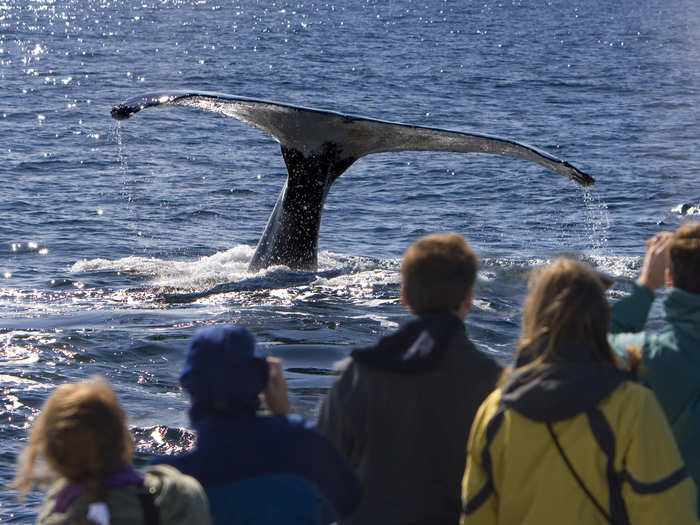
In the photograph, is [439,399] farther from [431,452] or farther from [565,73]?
[565,73]

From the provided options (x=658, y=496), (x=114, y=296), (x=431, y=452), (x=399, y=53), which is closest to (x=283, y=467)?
(x=431, y=452)

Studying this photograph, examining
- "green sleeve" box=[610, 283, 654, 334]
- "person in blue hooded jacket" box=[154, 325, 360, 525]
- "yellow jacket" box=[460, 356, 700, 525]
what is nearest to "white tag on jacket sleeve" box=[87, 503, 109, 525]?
"person in blue hooded jacket" box=[154, 325, 360, 525]

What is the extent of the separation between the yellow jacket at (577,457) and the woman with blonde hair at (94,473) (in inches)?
32.2

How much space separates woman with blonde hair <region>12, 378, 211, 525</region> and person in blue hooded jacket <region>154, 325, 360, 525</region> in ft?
0.70

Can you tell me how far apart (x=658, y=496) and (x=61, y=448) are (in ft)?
4.74

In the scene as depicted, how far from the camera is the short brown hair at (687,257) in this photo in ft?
11.2

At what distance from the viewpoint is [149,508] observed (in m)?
2.61

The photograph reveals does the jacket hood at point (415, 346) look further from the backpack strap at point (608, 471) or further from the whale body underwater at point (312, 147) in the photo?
the whale body underwater at point (312, 147)

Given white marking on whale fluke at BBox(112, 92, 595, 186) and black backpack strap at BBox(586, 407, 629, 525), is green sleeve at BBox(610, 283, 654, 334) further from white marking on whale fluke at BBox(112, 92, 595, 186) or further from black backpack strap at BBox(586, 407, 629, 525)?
white marking on whale fluke at BBox(112, 92, 595, 186)

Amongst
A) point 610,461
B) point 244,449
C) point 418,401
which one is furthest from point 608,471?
point 244,449

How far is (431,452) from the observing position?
10.5 feet

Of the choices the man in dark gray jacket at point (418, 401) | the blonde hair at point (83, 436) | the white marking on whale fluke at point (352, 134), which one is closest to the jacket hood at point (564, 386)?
the man in dark gray jacket at point (418, 401)

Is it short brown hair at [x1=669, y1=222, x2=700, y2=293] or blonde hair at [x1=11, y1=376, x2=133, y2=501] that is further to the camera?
short brown hair at [x1=669, y1=222, x2=700, y2=293]

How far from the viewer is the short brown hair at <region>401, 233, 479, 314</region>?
3.20 meters
